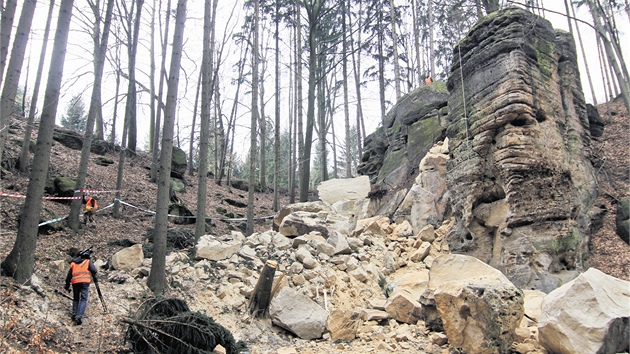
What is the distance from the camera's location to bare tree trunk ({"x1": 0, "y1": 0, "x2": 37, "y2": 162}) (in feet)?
19.0

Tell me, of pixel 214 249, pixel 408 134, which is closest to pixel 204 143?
pixel 214 249

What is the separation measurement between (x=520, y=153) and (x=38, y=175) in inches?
349

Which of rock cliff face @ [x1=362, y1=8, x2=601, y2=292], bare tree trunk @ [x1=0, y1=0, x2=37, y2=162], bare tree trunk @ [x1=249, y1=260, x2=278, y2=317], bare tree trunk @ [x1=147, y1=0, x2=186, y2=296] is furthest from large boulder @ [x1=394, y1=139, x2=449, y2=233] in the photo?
bare tree trunk @ [x1=0, y1=0, x2=37, y2=162]

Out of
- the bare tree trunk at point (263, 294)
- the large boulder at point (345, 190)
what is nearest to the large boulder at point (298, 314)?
the bare tree trunk at point (263, 294)

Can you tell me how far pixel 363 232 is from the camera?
11133 mm

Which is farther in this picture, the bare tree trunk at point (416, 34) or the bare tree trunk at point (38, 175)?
the bare tree trunk at point (416, 34)

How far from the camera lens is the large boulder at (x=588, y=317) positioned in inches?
152

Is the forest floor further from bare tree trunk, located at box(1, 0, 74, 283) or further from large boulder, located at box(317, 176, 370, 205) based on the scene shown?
large boulder, located at box(317, 176, 370, 205)

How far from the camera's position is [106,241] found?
949 centimetres

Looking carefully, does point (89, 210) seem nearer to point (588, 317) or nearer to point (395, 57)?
point (588, 317)

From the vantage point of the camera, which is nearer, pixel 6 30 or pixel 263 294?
pixel 6 30

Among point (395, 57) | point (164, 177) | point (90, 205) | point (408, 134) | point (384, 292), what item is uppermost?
point (395, 57)

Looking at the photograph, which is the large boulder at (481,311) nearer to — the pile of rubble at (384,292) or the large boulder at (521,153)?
the pile of rubble at (384,292)

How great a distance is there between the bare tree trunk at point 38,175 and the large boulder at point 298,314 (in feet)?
12.4
